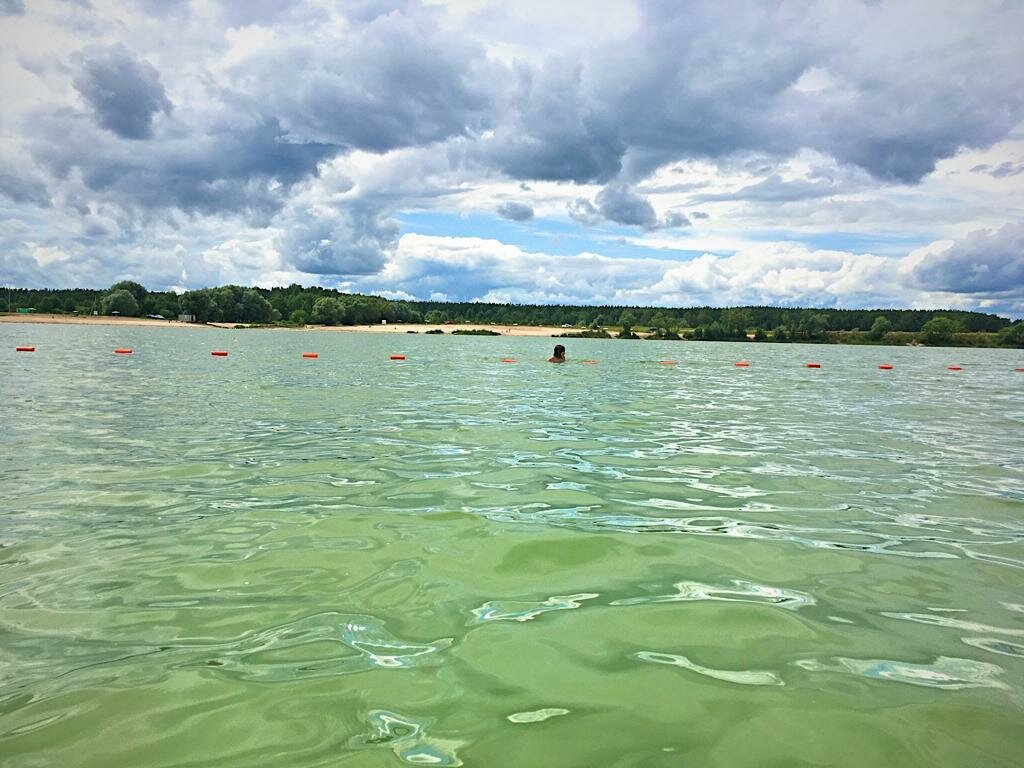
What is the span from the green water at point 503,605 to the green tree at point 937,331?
690 feet

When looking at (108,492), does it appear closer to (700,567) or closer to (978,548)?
(700,567)

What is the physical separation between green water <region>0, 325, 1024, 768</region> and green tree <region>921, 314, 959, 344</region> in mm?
210430

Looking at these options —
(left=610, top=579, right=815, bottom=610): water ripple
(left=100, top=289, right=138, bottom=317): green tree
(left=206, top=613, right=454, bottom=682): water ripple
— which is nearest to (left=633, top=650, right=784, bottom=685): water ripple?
(left=610, top=579, right=815, bottom=610): water ripple

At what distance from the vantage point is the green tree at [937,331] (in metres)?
193

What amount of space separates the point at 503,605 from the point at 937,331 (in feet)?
739

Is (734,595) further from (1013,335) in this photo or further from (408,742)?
(1013,335)

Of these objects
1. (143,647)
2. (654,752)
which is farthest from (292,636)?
(654,752)

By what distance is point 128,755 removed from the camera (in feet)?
12.7

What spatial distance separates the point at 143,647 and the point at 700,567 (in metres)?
5.36

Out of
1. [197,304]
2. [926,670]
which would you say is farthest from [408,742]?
[197,304]

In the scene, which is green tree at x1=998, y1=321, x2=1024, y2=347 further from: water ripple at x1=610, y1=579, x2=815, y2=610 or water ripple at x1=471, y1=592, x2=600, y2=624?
water ripple at x1=471, y1=592, x2=600, y2=624

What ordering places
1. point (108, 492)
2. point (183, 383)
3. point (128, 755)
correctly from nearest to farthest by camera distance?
point (128, 755) → point (108, 492) → point (183, 383)

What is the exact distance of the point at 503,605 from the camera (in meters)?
6.19

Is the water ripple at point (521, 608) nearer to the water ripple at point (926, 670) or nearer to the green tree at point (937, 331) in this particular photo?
the water ripple at point (926, 670)
